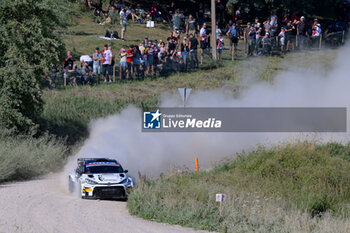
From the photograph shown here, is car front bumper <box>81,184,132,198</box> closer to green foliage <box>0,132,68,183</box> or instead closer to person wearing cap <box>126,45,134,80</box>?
green foliage <box>0,132,68,183</box>

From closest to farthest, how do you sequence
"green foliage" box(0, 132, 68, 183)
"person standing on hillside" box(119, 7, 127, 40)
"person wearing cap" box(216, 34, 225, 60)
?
"green foliage" box(0, 132, 68, 183) < "person wearing cap" box(216, 34, 225, 60) < "person standing on hillside" box(119, 7, 127, 40)

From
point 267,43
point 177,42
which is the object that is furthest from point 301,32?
point 177,42

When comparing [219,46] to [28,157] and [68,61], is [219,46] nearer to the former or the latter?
[68,61]

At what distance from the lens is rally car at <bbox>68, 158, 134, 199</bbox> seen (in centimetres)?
1953

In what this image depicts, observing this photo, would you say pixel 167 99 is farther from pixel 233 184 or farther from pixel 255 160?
pixel 233 184

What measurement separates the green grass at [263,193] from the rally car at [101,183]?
818 millimetres

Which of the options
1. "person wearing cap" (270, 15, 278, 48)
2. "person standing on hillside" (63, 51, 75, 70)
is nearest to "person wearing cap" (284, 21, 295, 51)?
"person wearing cap" (270, 15, 278, 48)

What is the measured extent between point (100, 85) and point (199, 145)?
298 inches

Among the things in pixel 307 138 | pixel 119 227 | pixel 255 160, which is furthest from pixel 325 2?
pixel 119 227

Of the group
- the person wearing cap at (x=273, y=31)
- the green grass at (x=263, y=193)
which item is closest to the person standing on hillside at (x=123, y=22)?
the person wearing cap at (x=273, y=31)

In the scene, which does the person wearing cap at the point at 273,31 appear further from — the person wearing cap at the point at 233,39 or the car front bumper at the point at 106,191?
the car front bumper at the point at 106,191

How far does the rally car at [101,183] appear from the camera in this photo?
19531mm

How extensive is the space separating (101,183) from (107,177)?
35cm

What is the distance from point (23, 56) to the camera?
89.2ft
